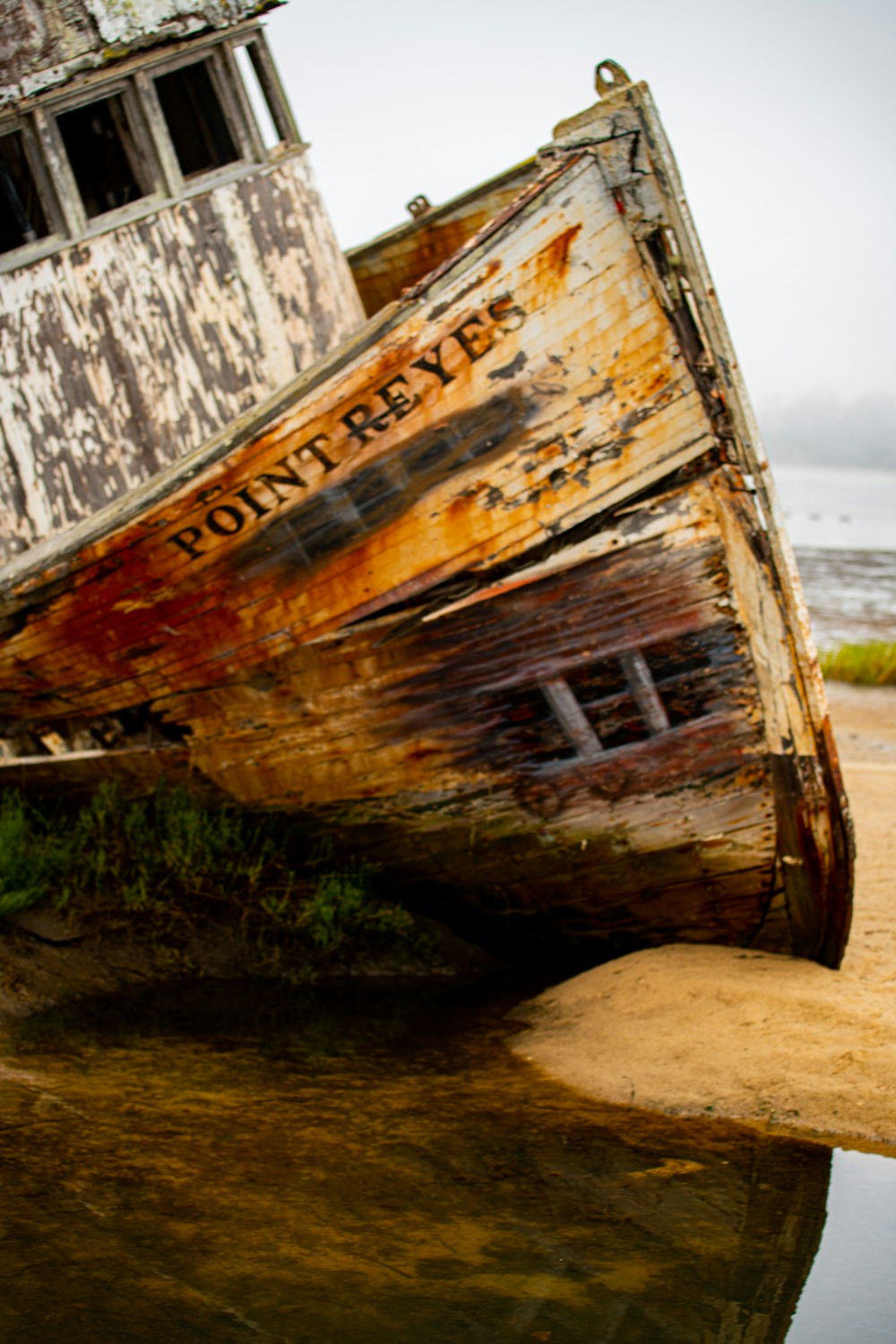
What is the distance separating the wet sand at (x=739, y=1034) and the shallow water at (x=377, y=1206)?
12cm

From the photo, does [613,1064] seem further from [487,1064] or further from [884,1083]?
[884,1083]

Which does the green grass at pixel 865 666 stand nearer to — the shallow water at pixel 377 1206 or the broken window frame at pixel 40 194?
the shallow water at pixel 377 1206

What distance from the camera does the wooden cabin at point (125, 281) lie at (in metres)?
3.92

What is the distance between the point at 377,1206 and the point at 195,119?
454 cm

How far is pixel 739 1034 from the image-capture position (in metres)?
3.20

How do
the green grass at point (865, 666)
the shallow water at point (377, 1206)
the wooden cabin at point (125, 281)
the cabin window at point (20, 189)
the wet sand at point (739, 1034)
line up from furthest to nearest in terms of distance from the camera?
the green grass at point (865, 666) < the cabin window at point (20, 189) < the wooden cabin at point (125, 281) < the wet sand at point (739, 1034) < the shallow water at point (377, 1206)

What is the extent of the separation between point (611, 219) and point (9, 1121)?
2.89m

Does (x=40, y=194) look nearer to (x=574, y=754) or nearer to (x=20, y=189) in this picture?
(x=20, y=189)

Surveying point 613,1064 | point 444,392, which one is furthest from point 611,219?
point 613,1064

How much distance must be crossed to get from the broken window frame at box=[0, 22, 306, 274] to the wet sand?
10.1ft

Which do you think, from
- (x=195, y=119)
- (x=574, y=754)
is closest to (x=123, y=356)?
(x=195, y=119)

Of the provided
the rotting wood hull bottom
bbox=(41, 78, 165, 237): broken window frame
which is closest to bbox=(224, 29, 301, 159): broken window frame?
bbox=(41, 78, 165, 237): broken window frame

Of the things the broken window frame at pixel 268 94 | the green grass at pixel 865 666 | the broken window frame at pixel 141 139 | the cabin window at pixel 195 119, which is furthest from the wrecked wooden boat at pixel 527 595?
the green grass at pixel 865 666

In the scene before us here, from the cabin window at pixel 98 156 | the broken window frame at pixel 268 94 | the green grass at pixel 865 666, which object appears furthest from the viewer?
the green grass at pixel 865 666
